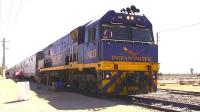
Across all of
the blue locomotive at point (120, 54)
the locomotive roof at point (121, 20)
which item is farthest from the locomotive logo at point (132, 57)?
the locomotive roof at point (121, 20)

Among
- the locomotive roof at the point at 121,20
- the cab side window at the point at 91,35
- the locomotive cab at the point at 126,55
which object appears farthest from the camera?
the cab side window at the point at 91,35

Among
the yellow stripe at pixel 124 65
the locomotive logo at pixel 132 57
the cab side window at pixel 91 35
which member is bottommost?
the yellow stripe at pixel 124 65

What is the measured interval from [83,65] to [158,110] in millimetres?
6270

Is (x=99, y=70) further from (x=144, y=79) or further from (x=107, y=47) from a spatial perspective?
(x=144, y=79)

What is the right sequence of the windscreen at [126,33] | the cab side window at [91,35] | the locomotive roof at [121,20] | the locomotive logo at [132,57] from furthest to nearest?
the cab side window at [91,35] → the locomotive roof at [121,20] → the windscreen at [126,33] → the locomotive logo at [132,57]

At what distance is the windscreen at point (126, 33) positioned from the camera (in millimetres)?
15438

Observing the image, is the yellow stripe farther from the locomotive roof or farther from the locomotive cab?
the locomotive roof

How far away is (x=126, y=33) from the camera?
1589 cm

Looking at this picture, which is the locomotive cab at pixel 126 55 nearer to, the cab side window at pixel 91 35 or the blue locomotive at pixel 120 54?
the blue locomotive at pixel 120 54

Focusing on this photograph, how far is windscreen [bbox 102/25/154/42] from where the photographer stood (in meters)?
15.4

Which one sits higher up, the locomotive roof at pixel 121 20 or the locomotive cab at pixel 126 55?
the locomotive roof at pixel 121 20

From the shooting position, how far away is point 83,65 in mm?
17594

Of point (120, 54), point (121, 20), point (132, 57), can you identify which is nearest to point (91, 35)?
point (121, 20)

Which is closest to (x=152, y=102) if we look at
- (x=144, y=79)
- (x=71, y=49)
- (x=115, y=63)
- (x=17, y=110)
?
(x=144, y=79)
